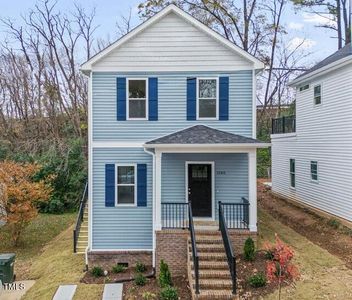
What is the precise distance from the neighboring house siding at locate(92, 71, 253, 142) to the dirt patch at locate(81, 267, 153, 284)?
4.38 m

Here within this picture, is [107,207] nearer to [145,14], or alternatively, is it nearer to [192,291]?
[192,291]

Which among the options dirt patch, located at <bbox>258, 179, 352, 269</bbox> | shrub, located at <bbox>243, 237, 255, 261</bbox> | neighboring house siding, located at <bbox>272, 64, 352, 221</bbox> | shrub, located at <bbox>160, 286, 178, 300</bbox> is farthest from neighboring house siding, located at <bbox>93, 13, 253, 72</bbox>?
shrub, located at <bbox>160, 286, 178, 300</bbox>

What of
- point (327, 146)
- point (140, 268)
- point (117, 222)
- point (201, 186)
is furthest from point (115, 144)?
point (327, 146)

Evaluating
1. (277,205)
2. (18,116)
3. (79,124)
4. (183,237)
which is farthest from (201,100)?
(18,116)

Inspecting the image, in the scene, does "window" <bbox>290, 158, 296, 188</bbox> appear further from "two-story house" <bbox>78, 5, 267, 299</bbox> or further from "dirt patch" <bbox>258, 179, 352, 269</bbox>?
"two-story house" <bbox>78, 5, 267, 299</bbox>

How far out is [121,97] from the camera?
12.5 meters

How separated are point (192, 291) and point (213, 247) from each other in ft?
5.44

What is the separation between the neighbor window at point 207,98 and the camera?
1262 centimetres

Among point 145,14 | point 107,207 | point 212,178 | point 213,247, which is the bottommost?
point 213,247

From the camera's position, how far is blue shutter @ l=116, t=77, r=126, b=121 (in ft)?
41.0

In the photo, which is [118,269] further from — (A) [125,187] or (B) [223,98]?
(B) [223,98]

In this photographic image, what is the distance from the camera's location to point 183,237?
36.3 feet

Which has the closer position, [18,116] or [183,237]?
[183,237]

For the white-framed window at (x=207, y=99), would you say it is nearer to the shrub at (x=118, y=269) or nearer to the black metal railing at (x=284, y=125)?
the shrub at (x=118, y=269)
